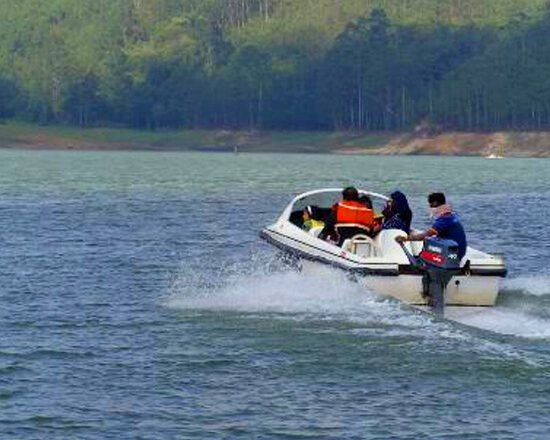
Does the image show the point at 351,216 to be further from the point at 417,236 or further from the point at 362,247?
the point at 417,236

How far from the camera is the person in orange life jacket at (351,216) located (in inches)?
1093

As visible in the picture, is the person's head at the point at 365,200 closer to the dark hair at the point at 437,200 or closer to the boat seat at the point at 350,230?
the boat seat at the point at 350,230

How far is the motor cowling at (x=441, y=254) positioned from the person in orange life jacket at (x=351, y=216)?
305 cm

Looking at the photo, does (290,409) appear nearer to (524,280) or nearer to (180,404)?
(180,404)

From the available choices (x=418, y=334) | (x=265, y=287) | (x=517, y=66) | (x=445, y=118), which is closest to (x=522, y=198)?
(x=265, y=287)

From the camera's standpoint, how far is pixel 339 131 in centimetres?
18550

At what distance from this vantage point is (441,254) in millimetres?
24469

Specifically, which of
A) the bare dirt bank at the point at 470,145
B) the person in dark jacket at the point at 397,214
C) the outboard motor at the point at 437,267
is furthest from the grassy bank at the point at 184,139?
the outboard motor at the point at 437,267

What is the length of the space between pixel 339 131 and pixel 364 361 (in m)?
164

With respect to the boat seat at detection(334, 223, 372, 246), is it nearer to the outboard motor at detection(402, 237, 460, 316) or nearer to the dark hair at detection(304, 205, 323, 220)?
the dark hair at detection(304, 205, 323, 220)

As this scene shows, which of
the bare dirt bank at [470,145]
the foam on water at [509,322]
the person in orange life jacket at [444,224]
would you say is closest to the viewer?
the foam on water at [509,322]

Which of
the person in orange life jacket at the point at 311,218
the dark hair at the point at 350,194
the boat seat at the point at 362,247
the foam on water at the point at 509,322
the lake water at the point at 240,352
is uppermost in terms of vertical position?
the dark hair at the point at 350,194

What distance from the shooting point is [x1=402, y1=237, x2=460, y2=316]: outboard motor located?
80.3 ft

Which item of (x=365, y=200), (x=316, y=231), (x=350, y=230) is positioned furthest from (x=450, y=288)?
(x=316, y=231)
